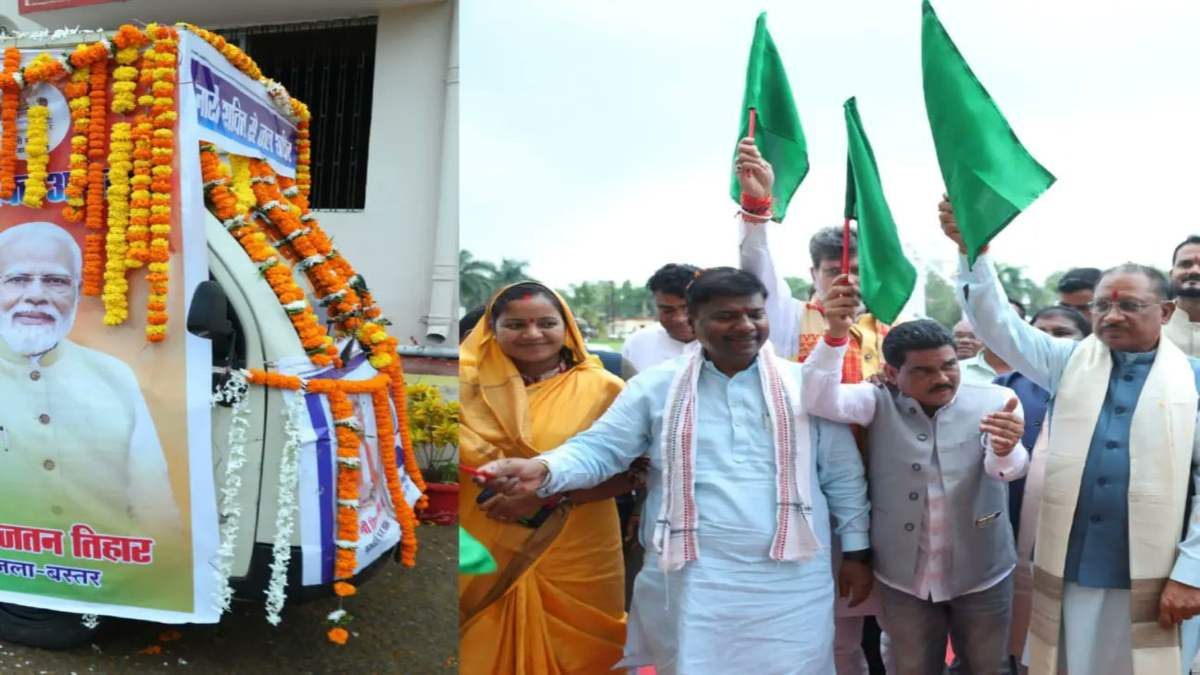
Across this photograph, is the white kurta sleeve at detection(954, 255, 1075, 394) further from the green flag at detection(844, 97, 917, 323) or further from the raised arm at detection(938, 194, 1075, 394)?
the green flag at detection(844, 97, 917, 323)

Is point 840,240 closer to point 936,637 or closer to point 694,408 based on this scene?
point 694,408

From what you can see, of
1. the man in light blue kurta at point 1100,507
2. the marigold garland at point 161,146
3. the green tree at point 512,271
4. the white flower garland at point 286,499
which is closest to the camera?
the man in light blue kurta at point 1100,507

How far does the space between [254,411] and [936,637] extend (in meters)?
1.89

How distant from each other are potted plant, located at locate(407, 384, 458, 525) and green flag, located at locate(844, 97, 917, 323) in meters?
1.14

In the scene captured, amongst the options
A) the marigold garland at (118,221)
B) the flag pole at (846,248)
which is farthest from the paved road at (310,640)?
the flag pole at (846,248)

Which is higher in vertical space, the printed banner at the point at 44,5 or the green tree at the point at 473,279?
the printed banner at the point at 44,5

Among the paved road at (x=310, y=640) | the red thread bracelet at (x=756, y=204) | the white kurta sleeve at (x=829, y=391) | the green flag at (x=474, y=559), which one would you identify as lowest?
the paved road at (x=310, y=640)

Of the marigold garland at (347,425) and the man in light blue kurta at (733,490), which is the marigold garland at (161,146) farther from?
the man in light blue kurta at (733,490)

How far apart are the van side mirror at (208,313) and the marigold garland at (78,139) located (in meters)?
0.44

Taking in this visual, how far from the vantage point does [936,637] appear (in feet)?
6.93

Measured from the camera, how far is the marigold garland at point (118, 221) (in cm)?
221

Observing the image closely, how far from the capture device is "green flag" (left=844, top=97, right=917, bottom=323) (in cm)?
192

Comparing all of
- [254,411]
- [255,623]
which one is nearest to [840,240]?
[254,411]

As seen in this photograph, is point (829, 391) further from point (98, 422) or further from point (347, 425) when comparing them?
point (98, 422)
